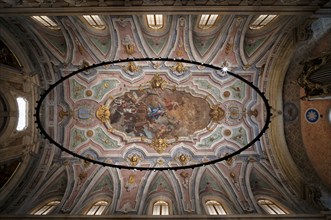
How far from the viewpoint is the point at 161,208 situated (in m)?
14.2

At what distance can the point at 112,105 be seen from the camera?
16.6 metres

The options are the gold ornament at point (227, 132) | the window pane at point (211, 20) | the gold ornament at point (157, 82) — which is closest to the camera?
the window pane at point (211, 20)

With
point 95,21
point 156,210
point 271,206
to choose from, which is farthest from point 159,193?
point 95,21

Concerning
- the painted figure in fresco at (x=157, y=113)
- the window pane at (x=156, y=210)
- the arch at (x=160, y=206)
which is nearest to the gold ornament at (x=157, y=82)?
the painted figure in fresco at (x=157, y=113)

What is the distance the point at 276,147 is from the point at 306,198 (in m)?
2.99

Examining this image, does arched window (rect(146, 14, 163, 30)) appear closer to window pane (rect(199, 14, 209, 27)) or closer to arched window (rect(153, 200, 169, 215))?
window pane (rect(199, 14, 209, 27))

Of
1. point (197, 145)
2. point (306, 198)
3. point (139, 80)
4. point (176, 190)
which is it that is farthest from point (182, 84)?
point (306, 198)

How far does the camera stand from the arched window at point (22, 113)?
1382cm

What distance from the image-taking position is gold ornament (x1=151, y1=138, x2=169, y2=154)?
16531mm

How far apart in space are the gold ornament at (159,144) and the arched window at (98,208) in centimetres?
413

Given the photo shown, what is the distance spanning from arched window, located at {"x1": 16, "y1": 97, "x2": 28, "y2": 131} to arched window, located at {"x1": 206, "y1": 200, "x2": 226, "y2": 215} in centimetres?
1021

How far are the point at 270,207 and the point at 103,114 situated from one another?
10386 mm

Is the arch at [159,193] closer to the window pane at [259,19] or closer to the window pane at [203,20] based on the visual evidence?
the window pane at [203,20]

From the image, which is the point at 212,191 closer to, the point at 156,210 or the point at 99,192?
the point at 156,210
